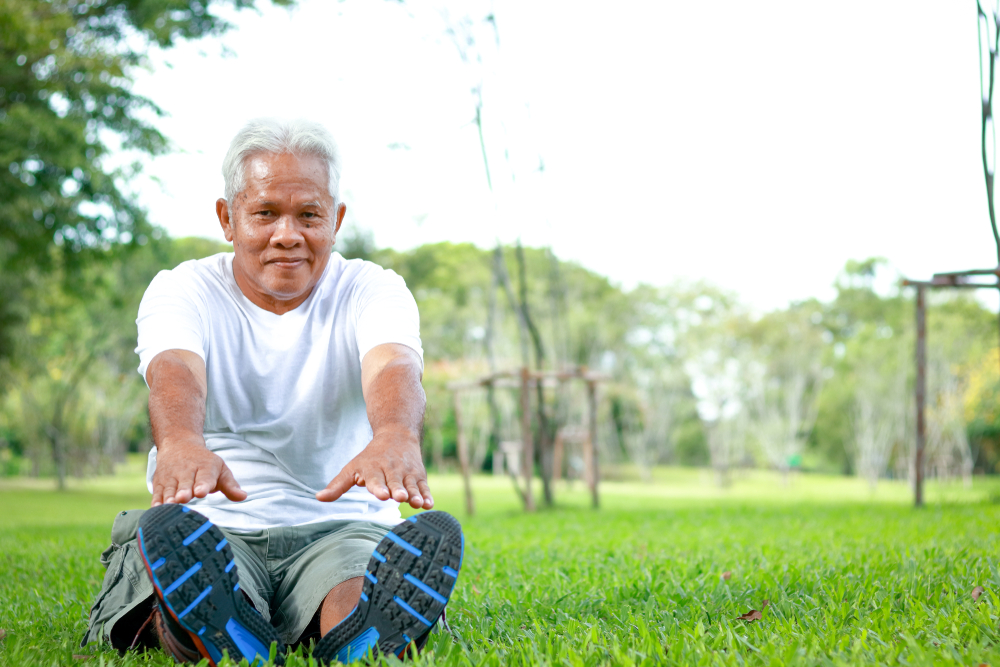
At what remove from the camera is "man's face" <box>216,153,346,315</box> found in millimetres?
2158

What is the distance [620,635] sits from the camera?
211 centimetres

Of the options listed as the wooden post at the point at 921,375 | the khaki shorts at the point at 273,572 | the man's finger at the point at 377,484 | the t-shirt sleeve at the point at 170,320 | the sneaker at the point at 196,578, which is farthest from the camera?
the wooden post at the point at 921,375

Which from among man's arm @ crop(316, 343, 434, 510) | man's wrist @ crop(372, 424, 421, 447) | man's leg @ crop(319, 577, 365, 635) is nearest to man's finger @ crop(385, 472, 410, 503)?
man's arm @ crop(316, 343, 434, 510)

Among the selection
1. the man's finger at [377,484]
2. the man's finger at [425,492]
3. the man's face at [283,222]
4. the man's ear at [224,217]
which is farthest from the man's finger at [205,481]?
the man's ear at [224,217]

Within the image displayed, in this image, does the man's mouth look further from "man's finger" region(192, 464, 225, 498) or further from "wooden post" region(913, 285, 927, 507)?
"wooden post" region(913, 285, 927, 507)

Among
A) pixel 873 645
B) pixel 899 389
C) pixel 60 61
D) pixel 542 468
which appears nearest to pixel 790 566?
pixel 873 645

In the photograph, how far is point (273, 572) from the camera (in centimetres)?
212

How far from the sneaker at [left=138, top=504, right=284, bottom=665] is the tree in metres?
8.45

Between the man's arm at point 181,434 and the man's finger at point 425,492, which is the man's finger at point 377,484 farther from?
the man's arm at point 181,434

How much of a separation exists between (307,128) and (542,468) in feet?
27.6

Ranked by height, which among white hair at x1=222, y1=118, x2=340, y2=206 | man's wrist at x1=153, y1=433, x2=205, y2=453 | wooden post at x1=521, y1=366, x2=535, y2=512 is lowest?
wooden post at x1=521, y1=366, x2=535, y2=512

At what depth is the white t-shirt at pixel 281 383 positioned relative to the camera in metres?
2.17

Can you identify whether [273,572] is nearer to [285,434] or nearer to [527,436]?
[285,434]

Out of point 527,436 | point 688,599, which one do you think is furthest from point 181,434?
point 527,436
